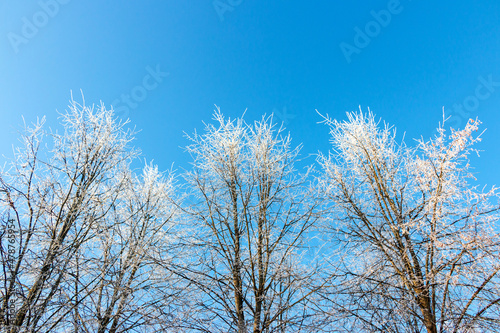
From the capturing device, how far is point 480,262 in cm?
470

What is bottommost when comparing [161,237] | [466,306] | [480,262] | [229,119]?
[466,306]

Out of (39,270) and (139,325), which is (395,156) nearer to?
(139,325)

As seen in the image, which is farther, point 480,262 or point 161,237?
point 161,237

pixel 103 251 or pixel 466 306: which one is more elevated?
pixel 103 251

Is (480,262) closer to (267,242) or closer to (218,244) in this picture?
(267,242)

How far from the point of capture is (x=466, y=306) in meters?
4.71

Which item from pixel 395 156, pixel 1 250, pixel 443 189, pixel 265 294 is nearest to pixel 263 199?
pixel 265 294

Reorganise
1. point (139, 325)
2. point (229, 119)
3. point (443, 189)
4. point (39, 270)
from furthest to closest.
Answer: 1. point (229, 119)
2. point (139, 325)
3. point (443, 189)
4. point (39, 270)

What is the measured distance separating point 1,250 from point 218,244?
11.4 ft

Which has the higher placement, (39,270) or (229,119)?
(229,119)

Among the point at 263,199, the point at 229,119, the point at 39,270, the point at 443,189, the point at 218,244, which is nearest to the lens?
the point at 39,270

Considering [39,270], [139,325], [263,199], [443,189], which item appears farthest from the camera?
[263,199]

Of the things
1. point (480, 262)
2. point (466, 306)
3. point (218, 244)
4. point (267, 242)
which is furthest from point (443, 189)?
point (218, 244)

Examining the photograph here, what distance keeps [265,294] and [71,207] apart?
3.78 metres
